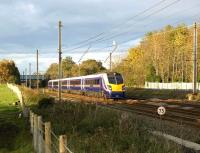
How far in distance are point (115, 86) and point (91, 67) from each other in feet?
366

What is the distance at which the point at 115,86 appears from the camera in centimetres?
4662

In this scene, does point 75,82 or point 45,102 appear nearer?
point 45,102

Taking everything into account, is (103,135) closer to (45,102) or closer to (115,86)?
(45,102)

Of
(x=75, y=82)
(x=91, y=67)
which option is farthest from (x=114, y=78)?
(x=91, y=67)

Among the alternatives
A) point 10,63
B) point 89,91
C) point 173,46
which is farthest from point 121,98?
point 10,63

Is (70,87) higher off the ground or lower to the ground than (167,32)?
lower

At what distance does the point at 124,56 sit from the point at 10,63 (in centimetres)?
5528

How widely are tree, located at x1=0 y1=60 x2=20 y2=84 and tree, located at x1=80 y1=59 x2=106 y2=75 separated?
24.2 meters

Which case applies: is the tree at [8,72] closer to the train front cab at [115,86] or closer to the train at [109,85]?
the train at [109,85]

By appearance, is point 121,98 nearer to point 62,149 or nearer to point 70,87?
point 70,87

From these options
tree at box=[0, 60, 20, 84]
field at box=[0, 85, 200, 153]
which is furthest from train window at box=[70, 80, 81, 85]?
tree at box=[0, 60, 20, 84]

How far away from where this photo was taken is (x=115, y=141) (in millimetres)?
13320

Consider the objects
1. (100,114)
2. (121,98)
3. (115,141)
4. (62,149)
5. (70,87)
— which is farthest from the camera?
(70,87)

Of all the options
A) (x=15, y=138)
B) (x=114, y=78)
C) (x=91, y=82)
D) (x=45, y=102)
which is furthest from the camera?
(x=91, y=82)
